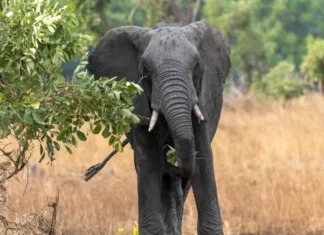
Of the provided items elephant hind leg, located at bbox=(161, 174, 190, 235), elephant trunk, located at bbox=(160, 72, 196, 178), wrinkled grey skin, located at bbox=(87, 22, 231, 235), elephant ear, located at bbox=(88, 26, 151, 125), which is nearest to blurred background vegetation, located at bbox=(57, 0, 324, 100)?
elephant hind leg, located at bbox=(161, 174, 190, 235)

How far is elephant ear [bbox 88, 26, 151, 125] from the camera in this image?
24.0ft

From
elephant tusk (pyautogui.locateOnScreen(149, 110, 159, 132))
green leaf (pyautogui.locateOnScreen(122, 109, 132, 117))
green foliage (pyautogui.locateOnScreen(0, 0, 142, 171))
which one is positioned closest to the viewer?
green foliage (pyautogui.locateOnScreen(0, 0, 142, 171))

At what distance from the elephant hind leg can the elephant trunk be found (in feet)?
4.58

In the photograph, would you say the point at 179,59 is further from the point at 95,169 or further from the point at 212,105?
the point at 95,169

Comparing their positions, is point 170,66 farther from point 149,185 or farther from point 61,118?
point 149,185

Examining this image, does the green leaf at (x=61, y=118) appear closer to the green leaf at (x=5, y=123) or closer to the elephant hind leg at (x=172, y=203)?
the green leaf at (x=5, y=123)

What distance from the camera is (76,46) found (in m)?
6.43

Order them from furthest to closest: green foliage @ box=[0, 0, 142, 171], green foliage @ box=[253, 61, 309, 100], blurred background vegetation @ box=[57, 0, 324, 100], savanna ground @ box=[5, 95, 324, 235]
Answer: green foliage @ box=[253, 61, 309, 100] < blurred background vegetation @ box=[57, 0, 324, 100] < savanna ground @ box=[5, 95, 324, 235] < green foliage @ box=[0, 0, 142, 171]

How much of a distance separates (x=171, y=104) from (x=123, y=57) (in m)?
1.17

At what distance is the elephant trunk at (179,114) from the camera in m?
6.59

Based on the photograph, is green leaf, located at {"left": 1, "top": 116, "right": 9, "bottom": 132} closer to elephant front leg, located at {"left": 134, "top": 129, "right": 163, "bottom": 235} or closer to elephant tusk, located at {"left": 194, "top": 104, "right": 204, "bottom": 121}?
elephant tusk, located at {"left": 194, "top": 104, "right": 204, "bottom": 121}

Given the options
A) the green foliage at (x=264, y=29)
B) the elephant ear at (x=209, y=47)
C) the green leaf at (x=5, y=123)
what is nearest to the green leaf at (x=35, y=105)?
the green leaf at (x=5, y=123)

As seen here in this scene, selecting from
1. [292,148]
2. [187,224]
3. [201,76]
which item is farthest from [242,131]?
[201,76]

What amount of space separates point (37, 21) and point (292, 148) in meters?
8.92
